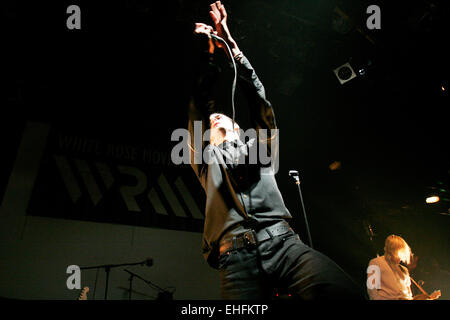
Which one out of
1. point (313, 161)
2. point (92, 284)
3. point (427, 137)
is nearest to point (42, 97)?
point (92, 284)

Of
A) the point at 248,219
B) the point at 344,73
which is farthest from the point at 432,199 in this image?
the point at 248,219

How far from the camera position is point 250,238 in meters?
1.26

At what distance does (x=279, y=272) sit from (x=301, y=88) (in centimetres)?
377

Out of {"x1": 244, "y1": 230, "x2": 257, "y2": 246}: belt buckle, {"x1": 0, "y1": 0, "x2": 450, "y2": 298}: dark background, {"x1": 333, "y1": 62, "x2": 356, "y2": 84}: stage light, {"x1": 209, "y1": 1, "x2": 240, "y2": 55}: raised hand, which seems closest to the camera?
{"x1": 244, "y1": 230, "x2": 257, "y2": 246}: belt buckle

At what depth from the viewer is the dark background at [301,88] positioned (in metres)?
3.32

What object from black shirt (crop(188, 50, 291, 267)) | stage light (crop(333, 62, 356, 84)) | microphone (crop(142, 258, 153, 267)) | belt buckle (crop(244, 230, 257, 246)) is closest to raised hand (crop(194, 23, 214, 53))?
black shirt (crop(188, 50, 291, 267))

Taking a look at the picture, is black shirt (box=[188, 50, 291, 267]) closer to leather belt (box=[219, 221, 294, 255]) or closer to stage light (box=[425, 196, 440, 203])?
leather belt (box=[219, 221, 294, 255])

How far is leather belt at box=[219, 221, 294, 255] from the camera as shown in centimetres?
125

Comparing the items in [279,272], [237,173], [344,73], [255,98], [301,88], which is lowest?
[279,272]

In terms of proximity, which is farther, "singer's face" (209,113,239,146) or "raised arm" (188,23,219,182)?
"singer's face" (209,113,239,146)

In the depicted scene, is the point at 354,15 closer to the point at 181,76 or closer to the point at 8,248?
the point at 181,76

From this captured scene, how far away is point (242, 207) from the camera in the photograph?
139 centimetres

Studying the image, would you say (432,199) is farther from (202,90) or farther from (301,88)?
(202,90)
